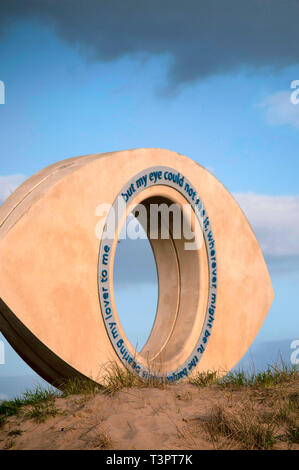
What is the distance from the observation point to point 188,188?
9.84 meters

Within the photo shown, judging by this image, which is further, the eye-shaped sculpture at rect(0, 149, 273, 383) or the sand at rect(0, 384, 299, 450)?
the eye-shaped sculpture at rect(0, 149, 273, 383)

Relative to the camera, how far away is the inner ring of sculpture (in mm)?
9289

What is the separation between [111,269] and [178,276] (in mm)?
2453

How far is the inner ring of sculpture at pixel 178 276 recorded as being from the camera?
9289mm

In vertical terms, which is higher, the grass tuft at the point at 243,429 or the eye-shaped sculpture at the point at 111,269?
the eye-shaped sculpture at the point at 111,269

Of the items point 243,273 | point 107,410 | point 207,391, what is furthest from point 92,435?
point 243,273

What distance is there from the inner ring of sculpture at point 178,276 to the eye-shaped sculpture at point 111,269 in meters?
0.02

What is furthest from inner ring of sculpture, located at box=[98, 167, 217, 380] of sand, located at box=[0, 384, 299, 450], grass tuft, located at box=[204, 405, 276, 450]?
grass tuft, located at box=[204, 405, 276, 450]

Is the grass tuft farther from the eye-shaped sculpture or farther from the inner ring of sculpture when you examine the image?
the inner ring of sculpture

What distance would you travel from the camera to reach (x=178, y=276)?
33.7ft

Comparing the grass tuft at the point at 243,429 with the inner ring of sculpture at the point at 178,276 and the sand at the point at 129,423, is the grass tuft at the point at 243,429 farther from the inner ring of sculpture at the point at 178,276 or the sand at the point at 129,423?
the inner ring of sculpture at the point at 178,276

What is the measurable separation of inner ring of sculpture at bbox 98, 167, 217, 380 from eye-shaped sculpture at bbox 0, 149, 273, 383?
2 cm

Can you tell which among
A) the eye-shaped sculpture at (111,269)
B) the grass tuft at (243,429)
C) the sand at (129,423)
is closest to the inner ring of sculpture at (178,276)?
the eye-shaped sculpture at (111,269)
